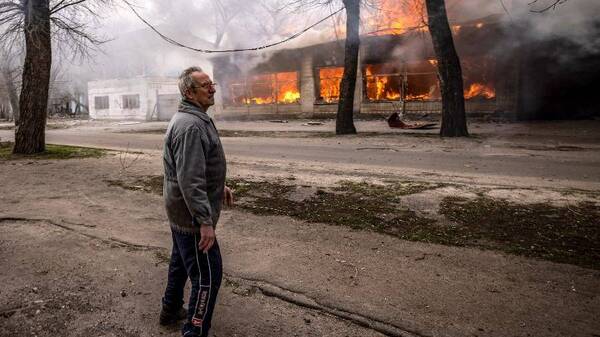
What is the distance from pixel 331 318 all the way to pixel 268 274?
848 millimetres

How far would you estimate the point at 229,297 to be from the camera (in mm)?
3170

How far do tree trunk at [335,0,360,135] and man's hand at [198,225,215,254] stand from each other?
13679 millimetres

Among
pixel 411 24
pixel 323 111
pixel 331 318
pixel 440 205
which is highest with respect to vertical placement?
pixel 411 24

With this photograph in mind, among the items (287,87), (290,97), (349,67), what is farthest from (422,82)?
(287,87)

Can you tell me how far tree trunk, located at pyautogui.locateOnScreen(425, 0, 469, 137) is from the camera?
13039mm

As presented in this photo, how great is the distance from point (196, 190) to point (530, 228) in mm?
3710

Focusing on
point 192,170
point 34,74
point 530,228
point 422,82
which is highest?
point 422,82

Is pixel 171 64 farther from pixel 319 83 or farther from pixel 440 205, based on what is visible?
pixel 440 205

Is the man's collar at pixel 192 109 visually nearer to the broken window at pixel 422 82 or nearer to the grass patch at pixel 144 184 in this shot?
the grass patch at pixel 144 184

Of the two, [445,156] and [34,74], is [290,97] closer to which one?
[34,74]

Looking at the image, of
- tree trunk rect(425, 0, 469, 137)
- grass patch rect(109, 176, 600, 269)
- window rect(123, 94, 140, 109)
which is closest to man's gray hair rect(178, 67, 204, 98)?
grass patch rect(109, 176, 600, 269)

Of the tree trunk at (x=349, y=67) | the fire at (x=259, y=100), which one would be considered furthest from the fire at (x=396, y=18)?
the fire at (x=259, y=100)

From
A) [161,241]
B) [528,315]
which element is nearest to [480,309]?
[528,315]

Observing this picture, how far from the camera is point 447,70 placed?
13.2 metres
